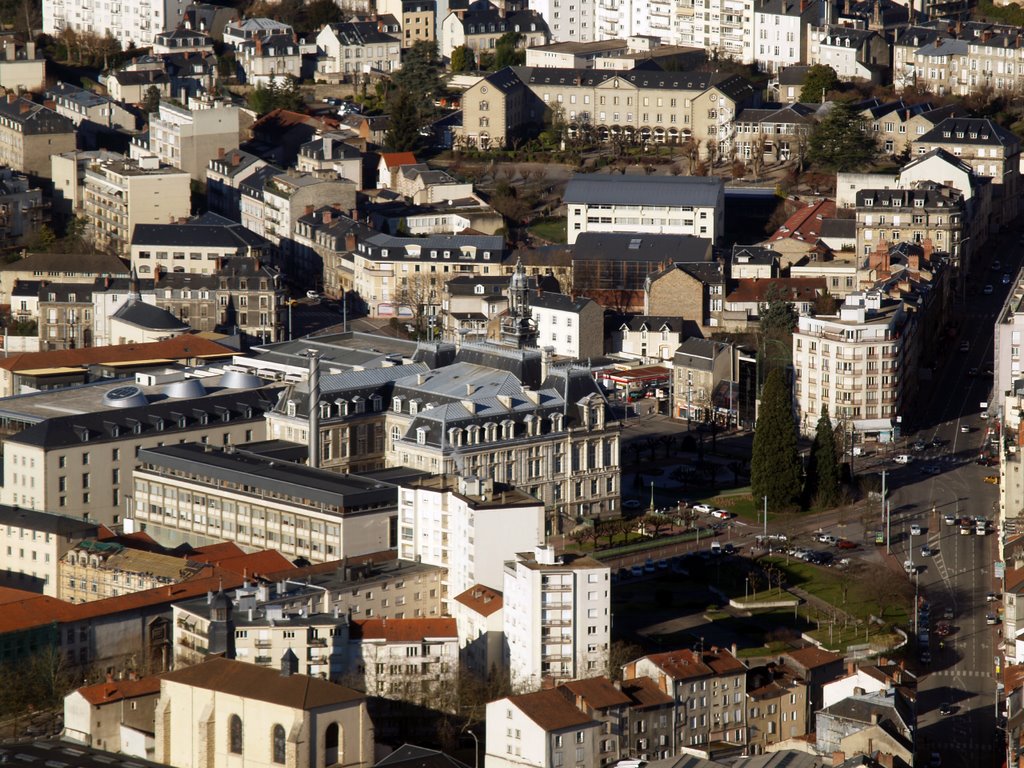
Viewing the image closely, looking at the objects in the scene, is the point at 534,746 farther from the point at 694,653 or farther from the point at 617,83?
the point at 617,83

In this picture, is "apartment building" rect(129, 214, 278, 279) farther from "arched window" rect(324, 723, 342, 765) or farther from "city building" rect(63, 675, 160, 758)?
"arched window" rect(324, 723, 342, 765)

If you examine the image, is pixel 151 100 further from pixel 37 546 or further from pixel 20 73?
pixel 37 546

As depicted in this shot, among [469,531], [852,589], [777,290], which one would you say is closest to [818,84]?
[777,290]

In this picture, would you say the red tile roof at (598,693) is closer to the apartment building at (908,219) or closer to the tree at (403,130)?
the apartment building at (908,219)

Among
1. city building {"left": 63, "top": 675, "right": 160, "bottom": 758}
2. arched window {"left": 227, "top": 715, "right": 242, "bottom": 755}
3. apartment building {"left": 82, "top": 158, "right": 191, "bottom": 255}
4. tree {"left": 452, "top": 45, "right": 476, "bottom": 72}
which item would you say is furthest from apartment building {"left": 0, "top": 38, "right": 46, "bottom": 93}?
arched window {"left": 227, "top": 715, "right": 242, "bottom": 755}

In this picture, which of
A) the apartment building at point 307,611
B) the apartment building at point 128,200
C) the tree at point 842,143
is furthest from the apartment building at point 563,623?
the tree at point 842,143

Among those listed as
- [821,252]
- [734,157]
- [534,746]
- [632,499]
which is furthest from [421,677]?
[734,157]
